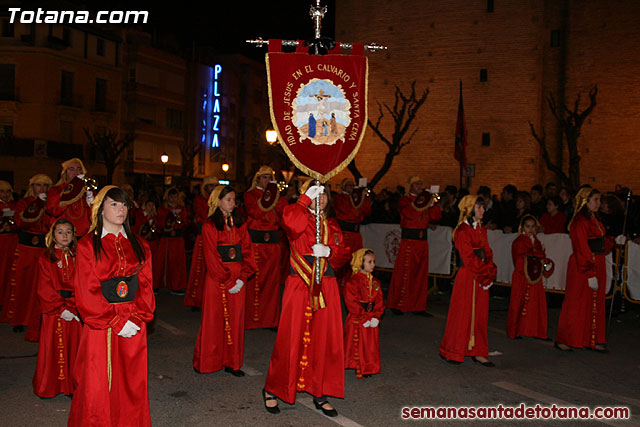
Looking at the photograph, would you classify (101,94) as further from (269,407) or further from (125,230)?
(125,230)

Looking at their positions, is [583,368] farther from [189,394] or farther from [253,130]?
[253,130]

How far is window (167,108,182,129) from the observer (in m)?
47.0

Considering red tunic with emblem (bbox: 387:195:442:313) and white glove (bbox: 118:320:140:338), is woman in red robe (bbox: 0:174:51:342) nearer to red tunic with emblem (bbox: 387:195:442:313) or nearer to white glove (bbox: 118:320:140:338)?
white glove (bbox: 118:320:140:338)

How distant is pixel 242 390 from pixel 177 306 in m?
4.94

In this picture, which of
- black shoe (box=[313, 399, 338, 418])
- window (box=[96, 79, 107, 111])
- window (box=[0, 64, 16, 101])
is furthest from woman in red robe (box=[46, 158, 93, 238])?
window (box=[96, 79, 107, 111])

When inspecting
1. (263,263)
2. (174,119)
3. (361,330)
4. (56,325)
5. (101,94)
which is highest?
(101,94)

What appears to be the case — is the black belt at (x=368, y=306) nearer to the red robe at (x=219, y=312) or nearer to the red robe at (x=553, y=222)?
the red robe at (x=219, y=312)

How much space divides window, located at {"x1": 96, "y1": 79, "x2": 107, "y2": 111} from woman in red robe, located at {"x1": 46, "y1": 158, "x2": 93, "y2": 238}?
35802 mm

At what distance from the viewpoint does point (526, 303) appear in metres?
8.63

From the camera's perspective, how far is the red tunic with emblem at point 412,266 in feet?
34.0

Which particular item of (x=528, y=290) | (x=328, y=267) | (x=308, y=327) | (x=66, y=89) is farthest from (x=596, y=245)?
(x=66, y=89)

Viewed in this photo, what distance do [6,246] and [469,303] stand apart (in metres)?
7.58

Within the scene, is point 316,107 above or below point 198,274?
above

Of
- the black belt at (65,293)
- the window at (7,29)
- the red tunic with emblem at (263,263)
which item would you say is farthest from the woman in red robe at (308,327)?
the window at (7,29)
